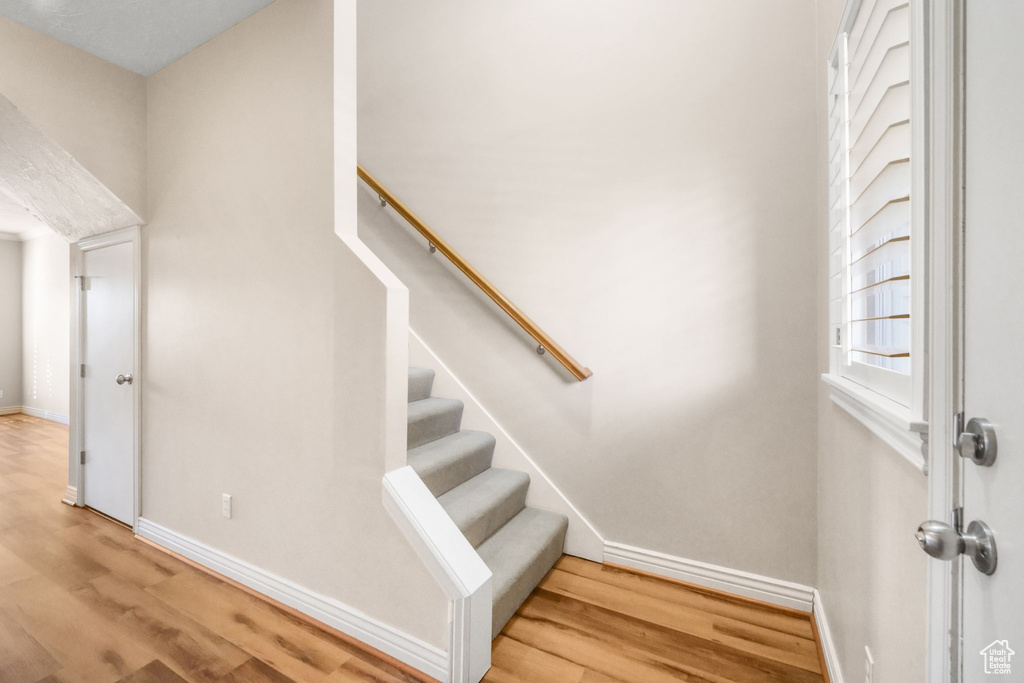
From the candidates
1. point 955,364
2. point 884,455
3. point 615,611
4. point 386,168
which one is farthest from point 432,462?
point 386,168

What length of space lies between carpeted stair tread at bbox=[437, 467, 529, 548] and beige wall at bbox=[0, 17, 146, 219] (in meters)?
2.36

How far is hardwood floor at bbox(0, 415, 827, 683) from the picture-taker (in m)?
1.48

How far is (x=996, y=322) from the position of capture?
1.78 feet

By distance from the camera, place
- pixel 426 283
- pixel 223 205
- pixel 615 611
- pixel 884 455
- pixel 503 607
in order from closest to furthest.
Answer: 1. pixel 884 455
2. pixel 503 607
3. pixel 615 611
4. pixel 223 205
5. pixel 426 283

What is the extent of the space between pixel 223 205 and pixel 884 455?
2.64 m

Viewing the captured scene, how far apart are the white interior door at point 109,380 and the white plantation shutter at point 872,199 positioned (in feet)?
→ 11.1

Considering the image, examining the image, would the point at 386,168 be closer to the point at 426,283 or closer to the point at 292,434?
the point at 426,283

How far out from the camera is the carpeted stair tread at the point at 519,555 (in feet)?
5.50

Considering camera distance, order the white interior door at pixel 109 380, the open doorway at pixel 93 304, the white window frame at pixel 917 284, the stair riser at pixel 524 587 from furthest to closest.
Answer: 1. the white interior door at pixel 109 380
2. the open doorway at pixel 93 304
3. the stair riser at pixel 524 587
4. the white window frame at pixel 917 284

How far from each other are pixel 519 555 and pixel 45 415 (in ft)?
24.0

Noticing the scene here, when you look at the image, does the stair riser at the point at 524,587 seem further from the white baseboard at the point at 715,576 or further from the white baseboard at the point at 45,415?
the white baseboard at the point at 45,415

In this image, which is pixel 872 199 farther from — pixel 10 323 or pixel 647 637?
pixel 10 323

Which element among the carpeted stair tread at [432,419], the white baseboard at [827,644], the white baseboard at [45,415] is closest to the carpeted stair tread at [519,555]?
the carpeted stair tread at [432,419]

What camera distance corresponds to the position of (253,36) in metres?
1.96
